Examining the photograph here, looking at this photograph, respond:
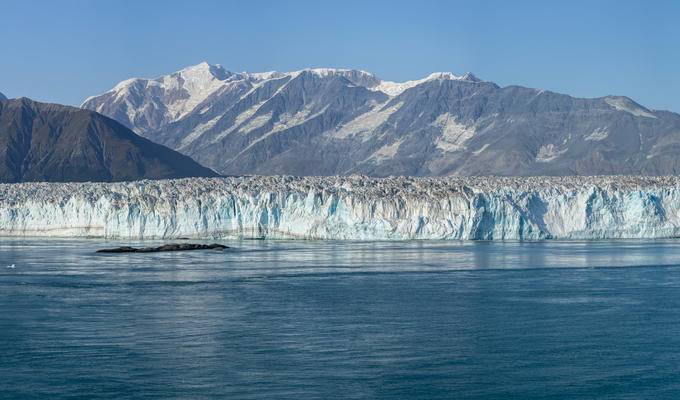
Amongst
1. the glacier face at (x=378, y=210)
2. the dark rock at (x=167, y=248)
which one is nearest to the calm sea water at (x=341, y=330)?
the dark rock at (x=167, y=248)

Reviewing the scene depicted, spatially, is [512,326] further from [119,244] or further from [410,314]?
[119,244]

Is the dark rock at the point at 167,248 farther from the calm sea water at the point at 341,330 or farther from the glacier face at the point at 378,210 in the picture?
the calm sea water at the point at 341,330

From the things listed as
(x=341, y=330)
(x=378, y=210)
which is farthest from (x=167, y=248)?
(x=341, y=330)

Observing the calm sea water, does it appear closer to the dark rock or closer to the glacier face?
the dark rock

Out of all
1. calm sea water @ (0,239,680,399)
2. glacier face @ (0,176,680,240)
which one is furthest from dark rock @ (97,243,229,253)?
calm sea water @ (0,239,680,399)

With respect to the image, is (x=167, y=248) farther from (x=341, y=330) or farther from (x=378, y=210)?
(x=341, y=330)

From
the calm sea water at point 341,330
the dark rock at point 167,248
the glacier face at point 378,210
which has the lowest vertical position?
the calm sea water at point 341,330
